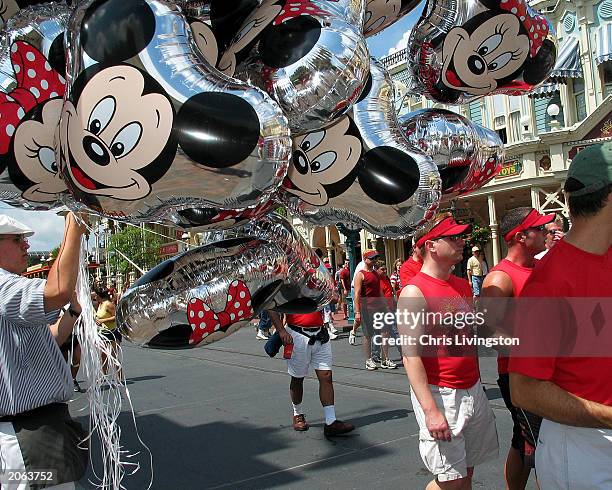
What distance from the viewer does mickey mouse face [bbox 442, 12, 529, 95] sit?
2.97m

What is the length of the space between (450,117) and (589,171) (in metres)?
1.15

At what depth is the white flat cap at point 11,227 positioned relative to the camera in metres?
2.61

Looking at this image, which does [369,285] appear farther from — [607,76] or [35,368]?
[607,76]

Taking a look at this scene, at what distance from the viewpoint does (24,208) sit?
266 cm

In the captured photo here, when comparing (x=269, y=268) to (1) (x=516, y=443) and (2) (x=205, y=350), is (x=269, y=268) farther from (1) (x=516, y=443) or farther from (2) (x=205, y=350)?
(2) (x=205, y=350)

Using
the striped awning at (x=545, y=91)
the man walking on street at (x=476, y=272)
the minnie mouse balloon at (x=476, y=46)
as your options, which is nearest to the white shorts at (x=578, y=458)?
the minnie mouse balloon at (x=476, y=46)

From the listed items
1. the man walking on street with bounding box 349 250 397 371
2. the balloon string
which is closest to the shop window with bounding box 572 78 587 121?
the man walking on street with bounding box 349 250 397 371

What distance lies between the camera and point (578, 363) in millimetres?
1838

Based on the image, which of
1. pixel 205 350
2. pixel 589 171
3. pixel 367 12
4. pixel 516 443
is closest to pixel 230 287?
pixel 589 171

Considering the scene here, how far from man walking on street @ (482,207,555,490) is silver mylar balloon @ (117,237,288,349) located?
1.57m

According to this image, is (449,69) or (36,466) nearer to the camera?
(36,466)

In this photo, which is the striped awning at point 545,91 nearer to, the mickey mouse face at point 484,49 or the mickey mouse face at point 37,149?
the mickey mouse face at point 484,49

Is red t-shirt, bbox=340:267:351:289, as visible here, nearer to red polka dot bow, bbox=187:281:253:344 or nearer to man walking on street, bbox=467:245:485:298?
man walking on street, bbox=467:245:485:298

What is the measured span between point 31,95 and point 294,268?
1230 mm
